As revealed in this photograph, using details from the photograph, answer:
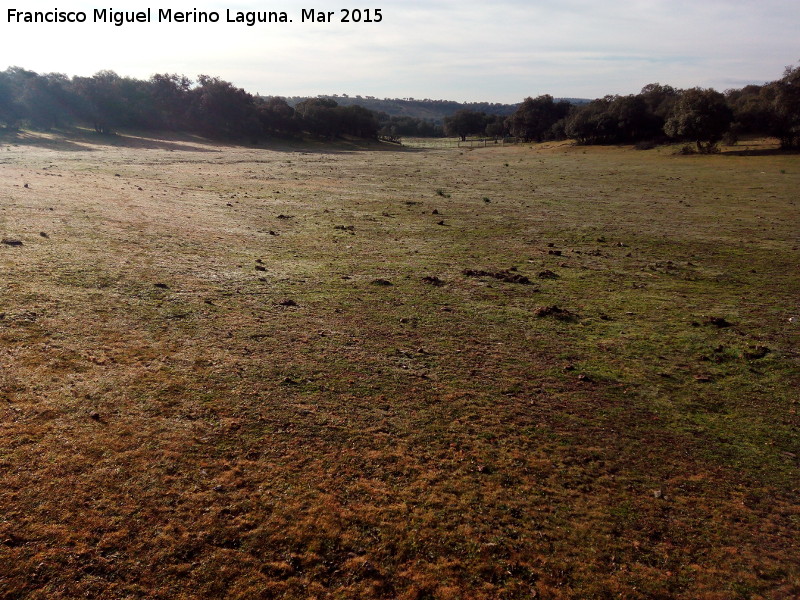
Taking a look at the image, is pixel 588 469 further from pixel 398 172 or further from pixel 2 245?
pixel 398 172

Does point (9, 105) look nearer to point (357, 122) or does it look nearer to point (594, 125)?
point (357, 122)

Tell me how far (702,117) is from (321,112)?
68.6 m

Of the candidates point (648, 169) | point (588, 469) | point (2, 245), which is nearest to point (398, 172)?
point (648, 169)

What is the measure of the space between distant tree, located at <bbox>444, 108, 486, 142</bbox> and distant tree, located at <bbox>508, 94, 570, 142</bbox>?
26.9 meters

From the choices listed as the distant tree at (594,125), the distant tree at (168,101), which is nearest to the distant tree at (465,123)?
the distant tree at (594,125)

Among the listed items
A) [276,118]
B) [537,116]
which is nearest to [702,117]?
[537,116]

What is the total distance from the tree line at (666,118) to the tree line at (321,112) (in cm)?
14

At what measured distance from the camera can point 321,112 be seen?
103 m

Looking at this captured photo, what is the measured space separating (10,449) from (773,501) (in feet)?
31.5

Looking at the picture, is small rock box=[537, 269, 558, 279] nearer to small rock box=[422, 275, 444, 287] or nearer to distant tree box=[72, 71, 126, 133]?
small rock box=[422, 275, 444, 287]

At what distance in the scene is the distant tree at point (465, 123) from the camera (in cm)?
13162

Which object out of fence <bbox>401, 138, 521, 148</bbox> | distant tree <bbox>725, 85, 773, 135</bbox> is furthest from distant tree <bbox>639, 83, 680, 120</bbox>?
fence <bbox>401, 138, 521, 148</bbox>

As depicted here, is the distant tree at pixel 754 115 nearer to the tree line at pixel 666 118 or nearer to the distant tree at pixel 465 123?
the tree line at pixel 666 118

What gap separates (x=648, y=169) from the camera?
50.9m
